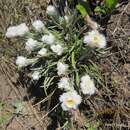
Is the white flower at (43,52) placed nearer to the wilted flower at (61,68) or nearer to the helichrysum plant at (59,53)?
the helichrysum plant at (59,53)

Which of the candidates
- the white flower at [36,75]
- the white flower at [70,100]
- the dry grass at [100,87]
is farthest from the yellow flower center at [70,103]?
the white flower at [36,75]

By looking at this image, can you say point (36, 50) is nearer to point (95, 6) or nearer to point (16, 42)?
point (16, 42)

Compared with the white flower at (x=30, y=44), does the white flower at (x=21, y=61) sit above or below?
below

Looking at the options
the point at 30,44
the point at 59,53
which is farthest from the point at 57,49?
the point at 30,44

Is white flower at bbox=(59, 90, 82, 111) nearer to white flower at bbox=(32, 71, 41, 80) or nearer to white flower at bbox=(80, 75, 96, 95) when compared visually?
white flower at bbox=(80, 75, 96, 95)

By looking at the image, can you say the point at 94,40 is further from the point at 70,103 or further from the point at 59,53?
the point at 70,103

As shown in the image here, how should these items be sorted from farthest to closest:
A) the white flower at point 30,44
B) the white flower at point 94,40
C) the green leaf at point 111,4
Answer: the white flower at point 30,44, the green leaf at point 111,4, the white flower at point 94,40

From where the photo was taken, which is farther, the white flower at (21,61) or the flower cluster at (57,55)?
the white flower at (21,61)

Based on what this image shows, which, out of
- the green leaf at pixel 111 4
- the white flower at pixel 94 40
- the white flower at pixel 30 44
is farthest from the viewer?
the white flower at pixel 30 44
